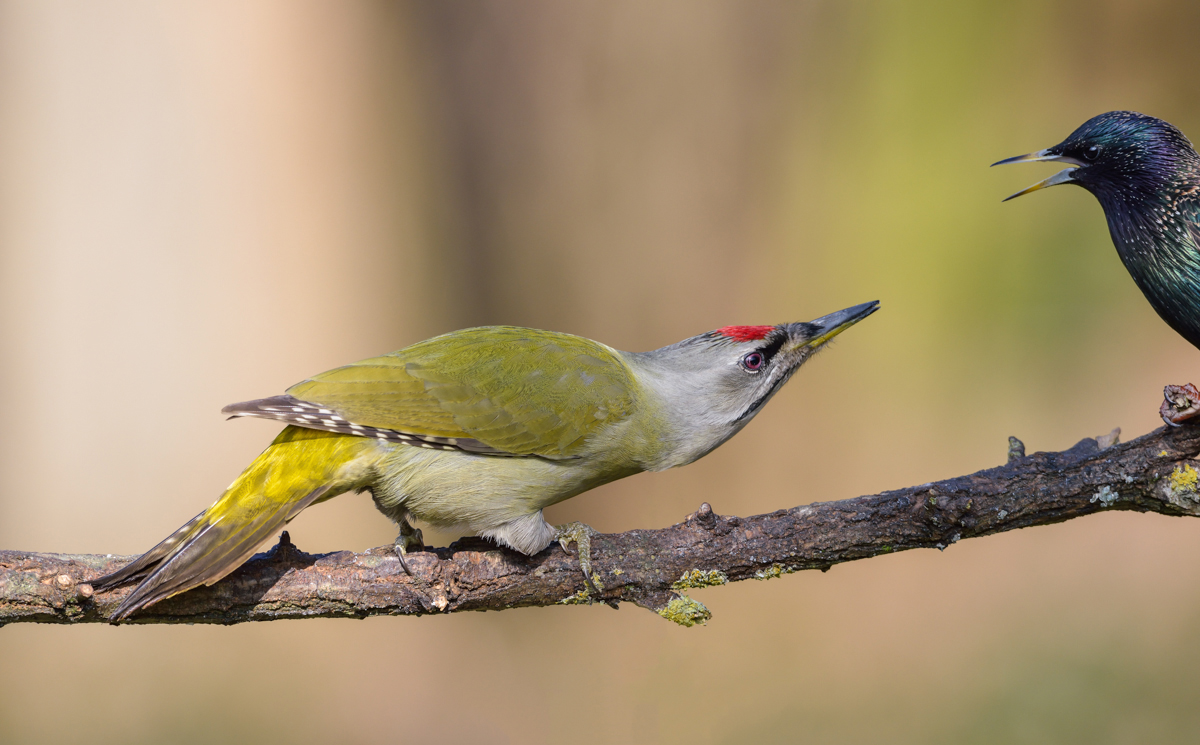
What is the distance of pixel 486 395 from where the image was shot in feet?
11.1

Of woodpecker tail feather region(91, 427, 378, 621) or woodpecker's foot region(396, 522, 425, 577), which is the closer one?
woodpecker tail feather region(91, 427, 378, 621)

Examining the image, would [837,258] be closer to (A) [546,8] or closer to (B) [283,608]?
(A) [546,8]

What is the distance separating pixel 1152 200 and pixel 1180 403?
66cm

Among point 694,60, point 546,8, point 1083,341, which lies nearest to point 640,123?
point 694,60

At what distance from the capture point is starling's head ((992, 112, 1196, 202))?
8.36 feet

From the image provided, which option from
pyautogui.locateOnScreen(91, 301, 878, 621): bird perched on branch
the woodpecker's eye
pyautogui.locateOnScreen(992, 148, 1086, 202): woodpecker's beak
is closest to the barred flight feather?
pyautogui.locateOnScreen(91, 301, 878, 621): bird perched on branch

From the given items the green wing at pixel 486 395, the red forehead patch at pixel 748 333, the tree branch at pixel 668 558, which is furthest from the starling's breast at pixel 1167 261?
the green wing at pixel 486 395

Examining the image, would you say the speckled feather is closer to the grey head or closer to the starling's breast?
the starling's breast

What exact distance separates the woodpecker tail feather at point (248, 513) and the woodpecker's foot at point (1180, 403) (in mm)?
2816

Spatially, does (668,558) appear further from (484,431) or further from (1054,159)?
(1054,159)

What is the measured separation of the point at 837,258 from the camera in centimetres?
771

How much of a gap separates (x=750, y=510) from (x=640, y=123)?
3.58 meters

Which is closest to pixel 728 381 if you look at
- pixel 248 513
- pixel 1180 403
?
pixel 1180 403

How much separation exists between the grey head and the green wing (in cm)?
24
